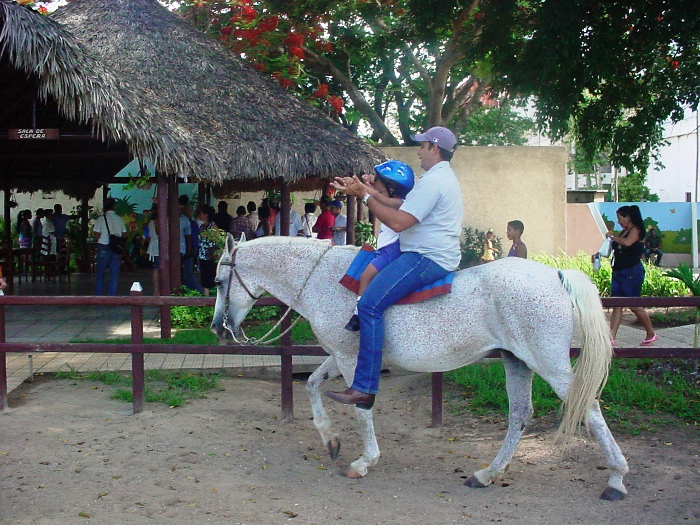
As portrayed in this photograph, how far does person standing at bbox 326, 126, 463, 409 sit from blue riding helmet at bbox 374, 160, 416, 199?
186 millimetres

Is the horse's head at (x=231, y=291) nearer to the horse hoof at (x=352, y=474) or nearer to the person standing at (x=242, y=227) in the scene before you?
the horse hoof at (x=352, y=474)

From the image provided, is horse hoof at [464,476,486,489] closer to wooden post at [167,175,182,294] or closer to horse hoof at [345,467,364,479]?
horse hoof at [345,467,364,479]

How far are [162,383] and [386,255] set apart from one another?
371 cm

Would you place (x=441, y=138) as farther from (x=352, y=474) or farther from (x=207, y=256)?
(x=207, y=256)

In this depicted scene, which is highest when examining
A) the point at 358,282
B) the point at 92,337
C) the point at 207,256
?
the point at 358,282

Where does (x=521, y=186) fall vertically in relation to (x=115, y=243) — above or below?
above

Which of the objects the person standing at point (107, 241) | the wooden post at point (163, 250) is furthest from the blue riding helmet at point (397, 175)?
the person standing at point (107, 241)

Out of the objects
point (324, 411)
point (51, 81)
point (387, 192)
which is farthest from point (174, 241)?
point (387, 192)

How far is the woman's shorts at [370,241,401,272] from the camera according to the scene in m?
4.82

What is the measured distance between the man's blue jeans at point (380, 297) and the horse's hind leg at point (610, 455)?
133 cm

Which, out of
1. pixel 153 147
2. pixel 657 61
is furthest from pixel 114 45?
pixel 657 61

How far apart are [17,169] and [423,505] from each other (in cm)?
1422

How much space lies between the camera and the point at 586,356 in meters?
4.59

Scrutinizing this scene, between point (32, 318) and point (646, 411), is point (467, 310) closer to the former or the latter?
point (646, 411)
